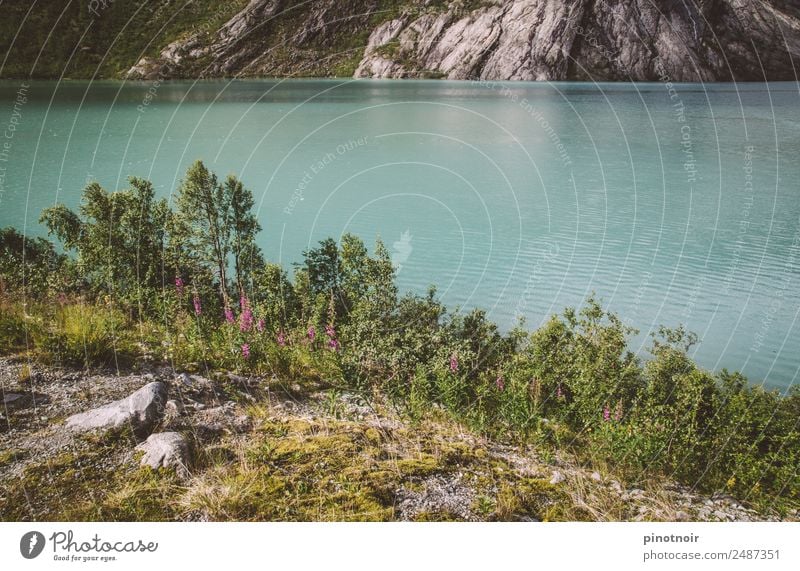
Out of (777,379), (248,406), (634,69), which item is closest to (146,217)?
(248,406)

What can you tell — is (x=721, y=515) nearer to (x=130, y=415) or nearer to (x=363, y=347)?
(x=363, y=347)

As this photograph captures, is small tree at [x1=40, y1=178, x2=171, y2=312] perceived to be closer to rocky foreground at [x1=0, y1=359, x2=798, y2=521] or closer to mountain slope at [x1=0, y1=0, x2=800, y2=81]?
rocky foreground at [x1=0, y1=359, x2=798, y2=521]

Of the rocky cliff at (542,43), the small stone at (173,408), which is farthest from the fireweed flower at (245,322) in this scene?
the rocky cliff at (542,43)

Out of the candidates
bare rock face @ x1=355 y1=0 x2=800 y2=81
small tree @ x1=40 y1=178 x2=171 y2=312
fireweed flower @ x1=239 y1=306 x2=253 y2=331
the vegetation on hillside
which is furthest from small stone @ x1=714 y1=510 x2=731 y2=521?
bare rock face @ x1=355 y1=0 x2=800 y2=81

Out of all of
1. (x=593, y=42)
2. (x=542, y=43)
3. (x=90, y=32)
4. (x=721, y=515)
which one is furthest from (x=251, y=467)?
(x=593, y=42)

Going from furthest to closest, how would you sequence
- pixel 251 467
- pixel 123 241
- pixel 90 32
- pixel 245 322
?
pixel 90 32 → pixel 123 241 → pixel 245 322 → pixel 251 467
